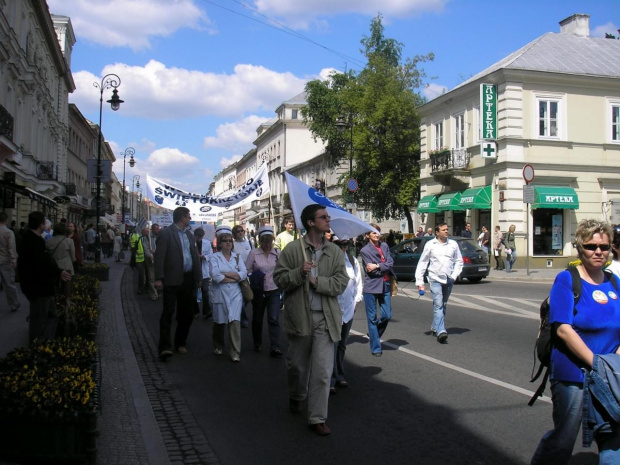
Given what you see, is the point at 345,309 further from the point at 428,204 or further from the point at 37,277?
the point at 428,204

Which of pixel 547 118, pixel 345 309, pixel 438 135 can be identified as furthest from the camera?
pixel 438 135

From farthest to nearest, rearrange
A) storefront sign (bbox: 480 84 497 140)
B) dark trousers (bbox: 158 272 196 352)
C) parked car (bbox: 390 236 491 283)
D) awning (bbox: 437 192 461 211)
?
awning (bbox: 437 192 461 211), storefront sign (bbox: 480 84 497 140), parked car (bbox: 390 236 491 283), dark trousers (bbox: 158 272 196 352)

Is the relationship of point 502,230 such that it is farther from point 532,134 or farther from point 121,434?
point 121,434

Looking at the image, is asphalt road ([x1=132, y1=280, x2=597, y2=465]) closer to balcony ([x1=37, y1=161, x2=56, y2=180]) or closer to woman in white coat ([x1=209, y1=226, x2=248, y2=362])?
woman in white coat ([x1=209, y1=226, x2=248, y2=362])

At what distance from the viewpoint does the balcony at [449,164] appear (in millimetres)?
30672

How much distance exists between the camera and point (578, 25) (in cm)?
3516

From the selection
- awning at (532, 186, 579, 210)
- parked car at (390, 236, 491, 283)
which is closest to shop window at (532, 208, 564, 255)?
awning at (532, 186, 579, 210)

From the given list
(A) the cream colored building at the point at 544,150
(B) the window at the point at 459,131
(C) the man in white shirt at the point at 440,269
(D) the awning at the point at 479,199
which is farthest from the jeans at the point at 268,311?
(B) the window at the point at 459,131

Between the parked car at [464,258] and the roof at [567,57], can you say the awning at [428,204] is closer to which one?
the roof at [567,57]

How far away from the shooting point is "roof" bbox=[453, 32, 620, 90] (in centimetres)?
2912

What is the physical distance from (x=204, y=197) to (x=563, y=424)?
15004 millimetres

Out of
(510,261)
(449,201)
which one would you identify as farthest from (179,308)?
(449,201)

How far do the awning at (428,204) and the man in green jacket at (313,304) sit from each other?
1119 inches

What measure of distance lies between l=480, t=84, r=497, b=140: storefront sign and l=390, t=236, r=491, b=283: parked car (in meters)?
7.82
